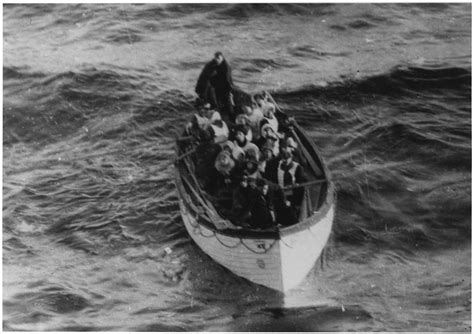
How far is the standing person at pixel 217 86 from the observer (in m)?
15.4

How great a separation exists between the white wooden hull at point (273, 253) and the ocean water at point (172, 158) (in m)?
0.32

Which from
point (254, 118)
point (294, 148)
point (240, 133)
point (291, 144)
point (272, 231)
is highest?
point (240, 133)

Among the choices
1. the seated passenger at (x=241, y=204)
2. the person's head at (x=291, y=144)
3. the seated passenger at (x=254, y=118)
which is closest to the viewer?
the seated passenger at (x=241, y=204)

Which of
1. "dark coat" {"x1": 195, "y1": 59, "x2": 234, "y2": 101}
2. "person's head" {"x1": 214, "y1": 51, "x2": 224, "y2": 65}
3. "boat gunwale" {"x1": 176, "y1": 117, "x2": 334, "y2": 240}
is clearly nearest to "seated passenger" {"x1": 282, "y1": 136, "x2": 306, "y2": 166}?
"boat gunwale" {"x1": 176, "y1": 117, "x2": 334, "y2": 240}

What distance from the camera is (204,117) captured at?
14.3 m

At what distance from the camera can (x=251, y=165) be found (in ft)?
40.6

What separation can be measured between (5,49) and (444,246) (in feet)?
45.1

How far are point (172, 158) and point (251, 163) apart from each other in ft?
17.4

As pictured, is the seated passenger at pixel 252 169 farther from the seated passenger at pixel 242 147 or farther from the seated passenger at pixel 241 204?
the seated passenger at pixel 242 147

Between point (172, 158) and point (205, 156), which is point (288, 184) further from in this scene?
point (172, 158)

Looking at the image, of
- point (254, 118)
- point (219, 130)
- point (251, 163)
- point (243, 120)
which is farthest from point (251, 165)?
Answer: point (254, 118)

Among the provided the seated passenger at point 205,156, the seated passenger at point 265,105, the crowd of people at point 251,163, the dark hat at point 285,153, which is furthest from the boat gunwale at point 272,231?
the seated passenger at point 265,105

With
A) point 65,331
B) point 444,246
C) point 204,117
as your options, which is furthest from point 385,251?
point 65,331

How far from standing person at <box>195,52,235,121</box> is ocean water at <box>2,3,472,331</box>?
2168mm
